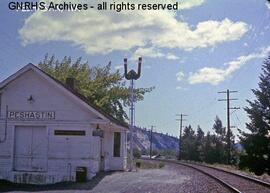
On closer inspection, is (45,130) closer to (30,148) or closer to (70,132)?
(30,148)

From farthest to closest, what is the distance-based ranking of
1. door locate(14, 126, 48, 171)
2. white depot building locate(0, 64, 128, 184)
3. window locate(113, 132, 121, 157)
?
1. window locate(113, 132, 121, 157)
2. door locate(14, 126, 48, 171)
3. white depot building locate(0, 64, 128, 184)

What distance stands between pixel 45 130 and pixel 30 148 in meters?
1.12

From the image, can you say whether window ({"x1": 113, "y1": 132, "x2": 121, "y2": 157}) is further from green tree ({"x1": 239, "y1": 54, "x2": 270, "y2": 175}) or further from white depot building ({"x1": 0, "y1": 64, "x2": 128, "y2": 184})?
green tree ({"x1": 239, "y1": 54, "x2": 270, "y2": 175})

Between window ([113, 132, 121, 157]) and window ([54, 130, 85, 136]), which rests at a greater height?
window ([54, 130, 85, 136])

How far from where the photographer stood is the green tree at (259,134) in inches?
2116

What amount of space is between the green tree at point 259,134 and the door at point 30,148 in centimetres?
3284

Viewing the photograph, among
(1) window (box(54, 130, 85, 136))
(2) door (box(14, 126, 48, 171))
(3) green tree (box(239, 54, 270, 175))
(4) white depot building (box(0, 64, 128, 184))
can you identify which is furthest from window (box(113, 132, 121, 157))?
(3) green tree (box(239, 54, 270, 175))

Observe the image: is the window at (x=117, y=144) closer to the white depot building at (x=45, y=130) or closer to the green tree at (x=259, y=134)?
the white depot building at (x=45, y=130)

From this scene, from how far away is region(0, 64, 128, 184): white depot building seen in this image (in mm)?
23906

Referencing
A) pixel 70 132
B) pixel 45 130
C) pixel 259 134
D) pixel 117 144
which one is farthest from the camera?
pixel 259 134

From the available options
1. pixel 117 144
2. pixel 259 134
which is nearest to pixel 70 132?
pixel 117 144

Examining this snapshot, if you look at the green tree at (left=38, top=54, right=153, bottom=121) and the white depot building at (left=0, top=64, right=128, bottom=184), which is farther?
the green tree at (left=38, top=54, right=153, bottom=121)

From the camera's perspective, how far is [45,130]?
2453 centimetres

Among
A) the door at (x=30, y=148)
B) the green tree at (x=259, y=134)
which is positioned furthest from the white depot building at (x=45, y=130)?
the green tree at (x=259, y=134)
